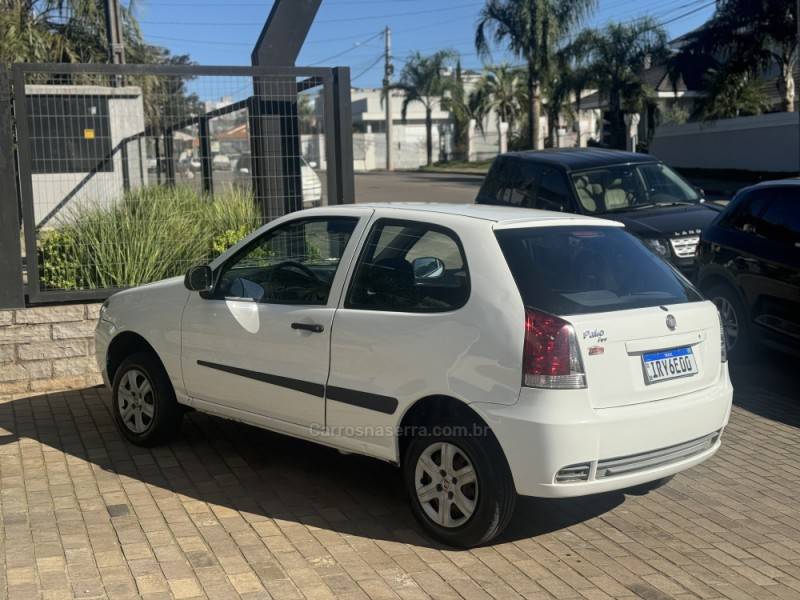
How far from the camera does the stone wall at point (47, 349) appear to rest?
26.0ft

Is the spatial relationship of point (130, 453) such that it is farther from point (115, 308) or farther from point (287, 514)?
point (287, 514)

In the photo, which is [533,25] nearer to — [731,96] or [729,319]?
[731,96]

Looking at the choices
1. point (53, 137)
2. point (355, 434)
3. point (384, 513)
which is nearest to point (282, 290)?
point (355, 434)

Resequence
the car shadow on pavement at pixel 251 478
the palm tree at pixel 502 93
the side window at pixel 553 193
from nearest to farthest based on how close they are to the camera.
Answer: the car shadow on pavement at pixel 251 478 < the side window at pixel 553 193 < the palm tree at pixel 502 93

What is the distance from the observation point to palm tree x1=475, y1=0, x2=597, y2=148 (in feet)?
138

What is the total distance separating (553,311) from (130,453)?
10.8 ft

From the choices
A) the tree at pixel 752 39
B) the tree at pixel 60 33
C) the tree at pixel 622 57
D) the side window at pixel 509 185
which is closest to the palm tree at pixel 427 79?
the tree at pixel 622 57

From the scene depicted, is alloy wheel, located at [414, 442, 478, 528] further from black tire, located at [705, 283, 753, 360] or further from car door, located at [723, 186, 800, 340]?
black tire, located at [705, 283, 753, 360]

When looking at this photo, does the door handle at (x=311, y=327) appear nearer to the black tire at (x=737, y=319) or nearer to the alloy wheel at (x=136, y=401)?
the alloy wheel at (x=136, y=401)

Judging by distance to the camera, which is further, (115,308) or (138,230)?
(138,230)

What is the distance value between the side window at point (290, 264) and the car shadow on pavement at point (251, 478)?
3.67ft

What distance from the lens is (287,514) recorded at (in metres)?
5.31

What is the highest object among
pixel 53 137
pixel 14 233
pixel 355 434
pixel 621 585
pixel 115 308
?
pixel 53 137

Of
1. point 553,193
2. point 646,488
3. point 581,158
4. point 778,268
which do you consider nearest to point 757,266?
point 778,268
